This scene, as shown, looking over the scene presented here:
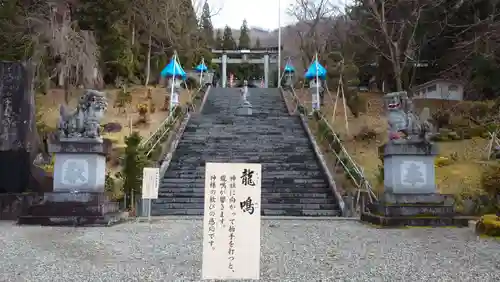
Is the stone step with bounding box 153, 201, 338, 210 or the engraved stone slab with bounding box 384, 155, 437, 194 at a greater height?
the engraved stone slab with bounding box 384, 155, 437, 194

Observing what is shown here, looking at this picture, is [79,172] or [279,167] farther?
[279,167]

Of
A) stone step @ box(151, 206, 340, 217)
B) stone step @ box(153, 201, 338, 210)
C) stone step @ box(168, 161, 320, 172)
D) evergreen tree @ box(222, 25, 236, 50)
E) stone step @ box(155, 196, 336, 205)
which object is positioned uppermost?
evergreen tree @ box(222, 25, 236, 50)

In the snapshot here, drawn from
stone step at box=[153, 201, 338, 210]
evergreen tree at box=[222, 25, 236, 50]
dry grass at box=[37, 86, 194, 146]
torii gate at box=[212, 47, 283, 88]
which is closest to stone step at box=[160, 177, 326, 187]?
stone step at box=[153, 201, 338, 210]

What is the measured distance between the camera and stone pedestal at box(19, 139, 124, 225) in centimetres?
1002

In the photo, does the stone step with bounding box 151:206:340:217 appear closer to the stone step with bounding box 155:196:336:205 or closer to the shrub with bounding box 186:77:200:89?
the stone step with bounding box 155:196:336:205

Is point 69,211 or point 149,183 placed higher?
point 149,183

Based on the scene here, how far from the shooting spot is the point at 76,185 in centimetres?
1034

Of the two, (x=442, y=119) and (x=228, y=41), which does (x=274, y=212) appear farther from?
(x=228, y=41)

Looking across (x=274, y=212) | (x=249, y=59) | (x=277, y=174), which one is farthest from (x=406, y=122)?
(x=249, y=59)

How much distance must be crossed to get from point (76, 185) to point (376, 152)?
12.3m

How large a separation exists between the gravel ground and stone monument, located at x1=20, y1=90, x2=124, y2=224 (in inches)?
23.5

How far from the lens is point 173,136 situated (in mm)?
18188

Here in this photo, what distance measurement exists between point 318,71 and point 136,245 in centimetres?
2049

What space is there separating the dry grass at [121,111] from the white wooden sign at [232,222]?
54.8 ft
